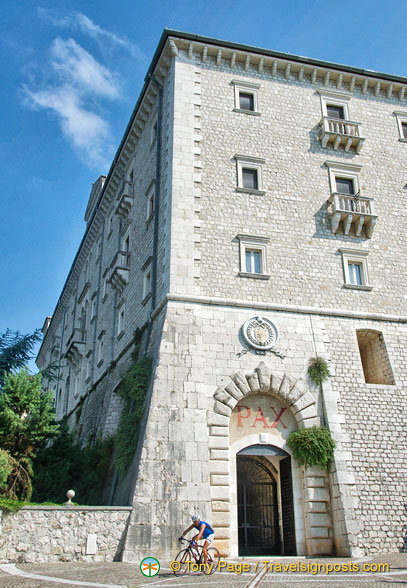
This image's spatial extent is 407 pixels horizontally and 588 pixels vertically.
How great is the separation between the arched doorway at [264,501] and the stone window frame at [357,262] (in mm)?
6942

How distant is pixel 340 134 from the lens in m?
22.2

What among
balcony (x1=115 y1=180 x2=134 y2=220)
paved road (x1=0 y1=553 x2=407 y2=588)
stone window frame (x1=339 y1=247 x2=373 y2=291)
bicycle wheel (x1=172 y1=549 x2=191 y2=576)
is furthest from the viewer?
balcony (x1=115 y1=180 x2=134 y2=220)

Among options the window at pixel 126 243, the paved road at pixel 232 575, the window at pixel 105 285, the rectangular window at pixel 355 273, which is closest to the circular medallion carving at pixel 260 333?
the rectangular window at pixel 355 273

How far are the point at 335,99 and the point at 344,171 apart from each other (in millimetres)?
3765

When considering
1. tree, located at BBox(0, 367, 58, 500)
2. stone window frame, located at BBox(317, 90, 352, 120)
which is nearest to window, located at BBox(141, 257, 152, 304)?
tree, located at BBox(0, 367, 58, 500)

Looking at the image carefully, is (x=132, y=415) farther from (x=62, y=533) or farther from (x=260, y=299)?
(x=260, y=299)

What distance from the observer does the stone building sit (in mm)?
15750

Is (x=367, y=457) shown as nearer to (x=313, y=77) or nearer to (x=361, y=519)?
(x=361, y=519)

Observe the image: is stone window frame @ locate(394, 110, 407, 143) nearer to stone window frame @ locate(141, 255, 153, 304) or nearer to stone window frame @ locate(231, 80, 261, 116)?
stone window frame @ locate(231, 80, 261, 116)

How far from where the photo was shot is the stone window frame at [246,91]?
22.1 m

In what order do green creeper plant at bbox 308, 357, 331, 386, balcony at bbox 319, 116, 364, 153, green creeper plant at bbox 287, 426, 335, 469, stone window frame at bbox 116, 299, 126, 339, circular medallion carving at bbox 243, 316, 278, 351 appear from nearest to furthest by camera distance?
green creeper plant at bbox 287, 426, 335, 469 → green creeper plant at bbox 308, 357, 331, 386 → circular medallion carving at bbox 243, 316, 278, 351 → balcony at bbox 319, 116, 364, 153 → stone window frame at bbox 116, 299, 126, 339

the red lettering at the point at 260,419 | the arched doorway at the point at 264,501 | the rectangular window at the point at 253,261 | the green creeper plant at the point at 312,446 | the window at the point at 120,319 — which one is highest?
the window at the point at 120,319

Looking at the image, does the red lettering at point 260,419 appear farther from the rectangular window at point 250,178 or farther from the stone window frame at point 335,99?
the stone window frame at point 335,99

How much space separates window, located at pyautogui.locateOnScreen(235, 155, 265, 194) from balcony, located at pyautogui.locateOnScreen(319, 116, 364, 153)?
10.3 feet
